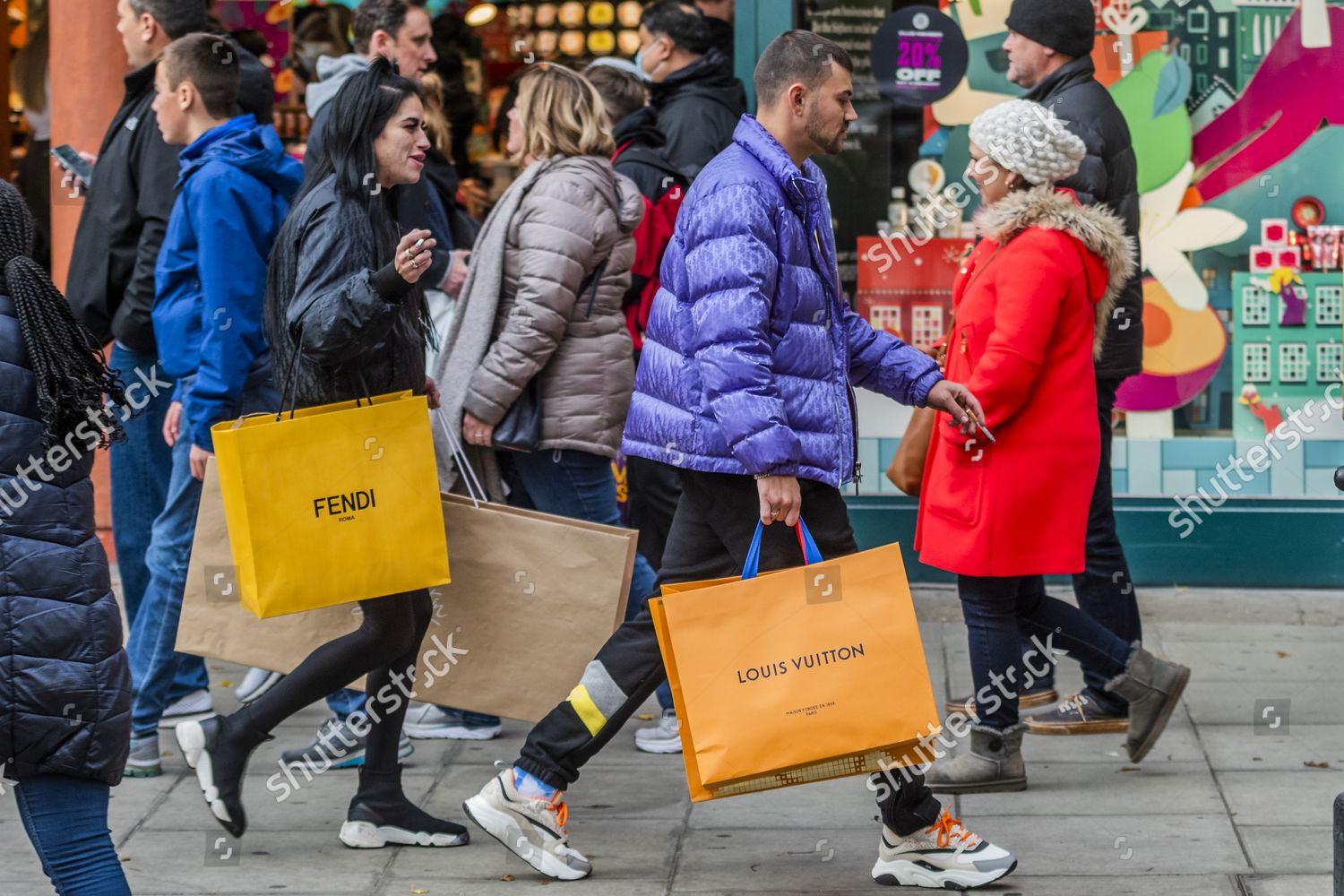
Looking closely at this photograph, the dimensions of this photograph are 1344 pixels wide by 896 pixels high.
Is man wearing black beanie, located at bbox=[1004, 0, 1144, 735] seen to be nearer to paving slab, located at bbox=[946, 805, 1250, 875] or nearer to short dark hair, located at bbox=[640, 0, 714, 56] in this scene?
paving slab, located at bbox=[946, 805, 1250, 875]

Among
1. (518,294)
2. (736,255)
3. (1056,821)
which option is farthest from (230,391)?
(1056,821)

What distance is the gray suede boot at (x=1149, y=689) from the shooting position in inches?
200

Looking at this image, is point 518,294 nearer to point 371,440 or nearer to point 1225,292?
point 371,440

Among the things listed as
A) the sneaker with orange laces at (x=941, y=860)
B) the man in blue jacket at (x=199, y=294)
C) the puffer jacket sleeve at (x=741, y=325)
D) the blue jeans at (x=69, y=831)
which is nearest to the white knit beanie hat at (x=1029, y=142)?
the puffer jacket sleeve at (x=741, y=325)

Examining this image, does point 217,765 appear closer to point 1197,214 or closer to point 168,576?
point 168,576

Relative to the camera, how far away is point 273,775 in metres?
5.23

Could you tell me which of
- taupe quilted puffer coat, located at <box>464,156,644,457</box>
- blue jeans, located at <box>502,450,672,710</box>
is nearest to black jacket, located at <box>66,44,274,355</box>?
taupe quilted puffer coat, located at <box>464,156,644,457</box>

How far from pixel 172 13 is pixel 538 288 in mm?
1767

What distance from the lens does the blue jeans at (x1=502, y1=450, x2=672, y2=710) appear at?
5363 mm

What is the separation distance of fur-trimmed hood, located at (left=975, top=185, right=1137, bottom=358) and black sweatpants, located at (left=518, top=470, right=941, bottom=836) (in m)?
1.06

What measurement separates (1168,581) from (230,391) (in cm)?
401

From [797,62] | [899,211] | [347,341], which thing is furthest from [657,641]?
[899,211]

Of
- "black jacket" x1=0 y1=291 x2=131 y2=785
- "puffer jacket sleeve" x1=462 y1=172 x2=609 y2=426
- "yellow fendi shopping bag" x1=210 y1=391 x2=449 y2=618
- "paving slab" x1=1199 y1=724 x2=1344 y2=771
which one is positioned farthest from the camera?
"paving slab" x1=1199 y1=724 x2=1344 y2=771

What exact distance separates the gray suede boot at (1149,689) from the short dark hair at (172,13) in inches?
143
